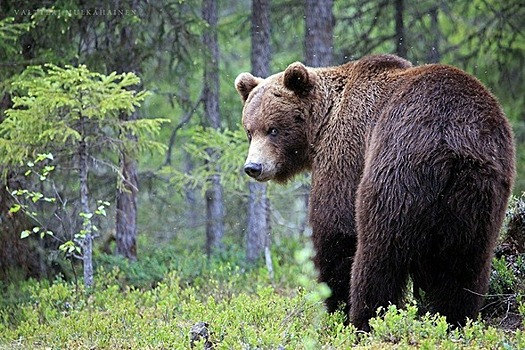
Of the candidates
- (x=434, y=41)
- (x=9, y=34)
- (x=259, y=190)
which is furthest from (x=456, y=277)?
(x=434, y=41)

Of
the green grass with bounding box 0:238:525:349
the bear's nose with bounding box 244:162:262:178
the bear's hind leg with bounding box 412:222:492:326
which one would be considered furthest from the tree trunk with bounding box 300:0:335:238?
the bear's hind leg with bounding box 412:222:492:326

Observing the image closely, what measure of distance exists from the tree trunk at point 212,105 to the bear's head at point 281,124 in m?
4.75

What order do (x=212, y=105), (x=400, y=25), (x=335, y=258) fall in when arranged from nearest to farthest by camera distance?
1. (x=335, y=258)
2. (x=400, y=25)
3. (x=212, y=105)

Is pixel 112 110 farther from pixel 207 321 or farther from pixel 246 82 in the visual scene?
pixel 207 321

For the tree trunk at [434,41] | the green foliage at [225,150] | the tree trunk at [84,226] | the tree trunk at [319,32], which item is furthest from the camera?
the tree trunk at [434,41]

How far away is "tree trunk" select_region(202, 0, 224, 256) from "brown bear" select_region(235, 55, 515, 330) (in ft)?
18.1

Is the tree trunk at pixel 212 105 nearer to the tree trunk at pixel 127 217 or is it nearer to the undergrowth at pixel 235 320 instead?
the tree trunk at pixel 127 217

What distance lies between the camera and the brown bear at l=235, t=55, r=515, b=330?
17.1 ft

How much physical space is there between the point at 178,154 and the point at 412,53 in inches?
322

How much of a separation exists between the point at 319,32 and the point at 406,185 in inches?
277

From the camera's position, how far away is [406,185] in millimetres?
5277

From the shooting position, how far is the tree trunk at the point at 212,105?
Answer: 12.2m

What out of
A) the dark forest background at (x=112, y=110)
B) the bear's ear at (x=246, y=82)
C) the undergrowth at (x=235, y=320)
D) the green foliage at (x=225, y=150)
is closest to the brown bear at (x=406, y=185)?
the undergrowth at (x=235, y=320)

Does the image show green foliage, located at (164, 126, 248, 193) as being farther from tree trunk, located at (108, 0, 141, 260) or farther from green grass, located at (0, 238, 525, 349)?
green grass, located at (0, 238, 525, 349)
